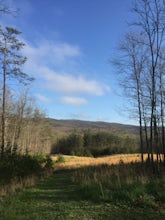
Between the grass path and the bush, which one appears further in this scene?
the bush

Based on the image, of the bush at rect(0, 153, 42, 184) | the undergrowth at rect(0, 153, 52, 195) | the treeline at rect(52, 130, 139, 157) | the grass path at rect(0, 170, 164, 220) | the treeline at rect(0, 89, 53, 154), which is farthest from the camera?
the treeline at rect(52, 130, 139, 157)

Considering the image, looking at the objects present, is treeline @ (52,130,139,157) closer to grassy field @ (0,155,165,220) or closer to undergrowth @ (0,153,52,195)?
undergrowth @ (0,153,52,195)

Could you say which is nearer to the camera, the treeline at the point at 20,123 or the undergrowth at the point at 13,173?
the undergrowth at the point at 13,173

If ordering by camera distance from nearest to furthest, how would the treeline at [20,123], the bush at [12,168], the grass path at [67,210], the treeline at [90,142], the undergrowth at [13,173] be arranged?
1. the grass path at [67,210]
2. the undergrowth at [13,173]
3. the bush at [12,168]
4. the treeline at [20,123]
5. the treeline at [90,142]

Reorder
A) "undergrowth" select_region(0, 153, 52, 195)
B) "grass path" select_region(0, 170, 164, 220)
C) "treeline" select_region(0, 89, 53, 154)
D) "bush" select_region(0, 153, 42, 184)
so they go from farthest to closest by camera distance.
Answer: "treeline" select_region(0, 89, 53, 154), "bush" select_region(0, 153, 42, 184), "undergrowth" select_region(0, 153, 52, 195), "grass path" select_region(0, 170, 164, 220)

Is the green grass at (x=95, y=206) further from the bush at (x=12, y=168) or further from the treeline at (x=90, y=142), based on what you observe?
the treeline at (x=90, y=142)

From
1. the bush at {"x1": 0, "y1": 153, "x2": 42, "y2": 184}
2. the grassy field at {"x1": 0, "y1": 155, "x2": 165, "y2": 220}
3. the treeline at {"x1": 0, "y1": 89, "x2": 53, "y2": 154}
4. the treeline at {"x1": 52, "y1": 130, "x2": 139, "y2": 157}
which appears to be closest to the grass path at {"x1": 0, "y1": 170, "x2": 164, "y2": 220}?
the grassy field at {"x1": 0, "y1": 155, "x2": 165, "y2": 220}

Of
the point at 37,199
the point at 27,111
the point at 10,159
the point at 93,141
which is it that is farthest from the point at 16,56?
the point at 93,141

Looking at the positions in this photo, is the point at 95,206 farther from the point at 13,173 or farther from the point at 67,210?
the point at 13,173

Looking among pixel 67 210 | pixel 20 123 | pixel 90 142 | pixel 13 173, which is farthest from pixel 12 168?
pixel 90 142

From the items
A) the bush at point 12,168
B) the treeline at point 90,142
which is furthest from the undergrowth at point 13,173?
the treeline at point 90,142

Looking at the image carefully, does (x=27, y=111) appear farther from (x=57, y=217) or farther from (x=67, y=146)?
(x=67, y=146)

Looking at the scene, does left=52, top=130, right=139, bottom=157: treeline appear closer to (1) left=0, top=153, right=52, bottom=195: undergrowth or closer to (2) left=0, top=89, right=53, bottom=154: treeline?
(2) left=0, top=89, right=53, bottom=154: treeline

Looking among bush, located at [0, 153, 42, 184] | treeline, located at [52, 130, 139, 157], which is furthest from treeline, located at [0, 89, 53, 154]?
treeline, located at [52, 130, 139, 157]
